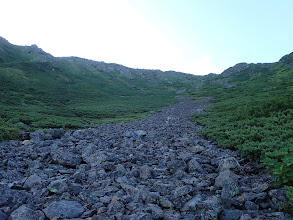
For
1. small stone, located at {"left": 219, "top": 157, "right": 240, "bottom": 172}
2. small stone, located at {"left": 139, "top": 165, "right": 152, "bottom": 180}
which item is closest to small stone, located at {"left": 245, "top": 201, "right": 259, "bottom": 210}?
small stone, located at {"left": 219, "top": 157, "right": 240, "bottom": 172}

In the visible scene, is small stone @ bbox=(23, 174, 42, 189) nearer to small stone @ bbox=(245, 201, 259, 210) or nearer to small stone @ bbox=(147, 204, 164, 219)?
small stone @ bbox=(147, 204, 164, 219)

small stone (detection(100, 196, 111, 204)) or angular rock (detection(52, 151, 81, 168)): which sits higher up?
angular rock (detection(52, 151, 81, 168))

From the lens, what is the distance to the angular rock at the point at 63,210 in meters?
4.96

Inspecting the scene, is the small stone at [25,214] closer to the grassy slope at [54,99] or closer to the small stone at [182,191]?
the small stone at [182,191]

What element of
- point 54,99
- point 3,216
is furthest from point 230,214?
point 54,99

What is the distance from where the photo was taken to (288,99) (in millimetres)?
20875

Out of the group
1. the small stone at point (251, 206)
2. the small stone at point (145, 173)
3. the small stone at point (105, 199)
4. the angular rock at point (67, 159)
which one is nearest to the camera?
the small stone at point (251, 206)

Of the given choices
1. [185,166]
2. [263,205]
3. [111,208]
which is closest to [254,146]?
[185,166]

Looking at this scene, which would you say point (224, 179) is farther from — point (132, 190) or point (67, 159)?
A: point (67, 159)

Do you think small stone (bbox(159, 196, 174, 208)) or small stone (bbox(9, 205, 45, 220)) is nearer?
small stone (bbox(9, 205, 45, 220))

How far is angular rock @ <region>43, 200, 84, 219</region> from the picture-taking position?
16.3 feet

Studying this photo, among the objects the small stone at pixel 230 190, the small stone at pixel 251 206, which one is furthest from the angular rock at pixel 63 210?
the small stone at pixel 251 206

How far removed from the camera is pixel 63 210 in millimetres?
5109

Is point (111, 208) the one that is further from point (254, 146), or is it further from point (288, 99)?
point (288, 99)
